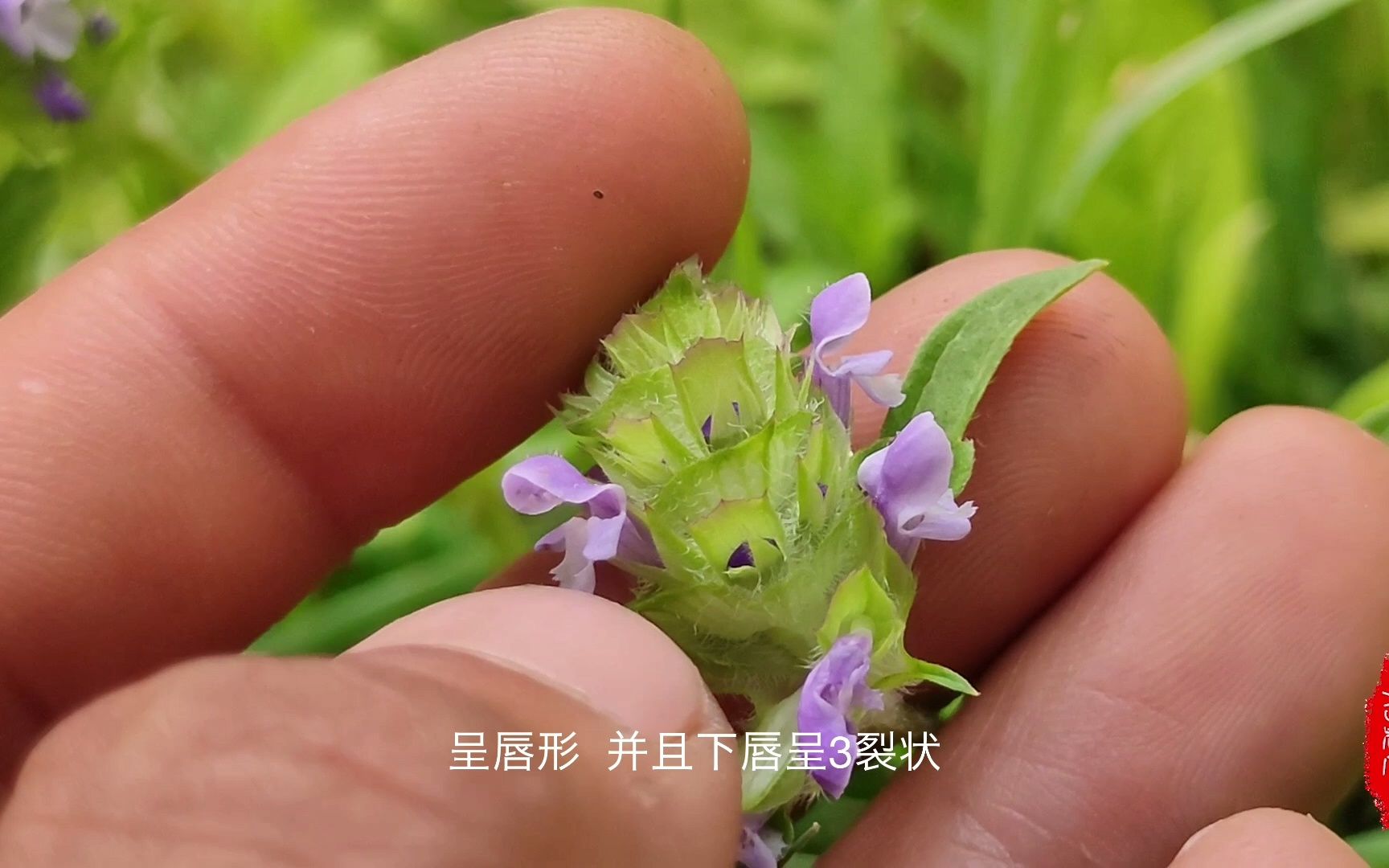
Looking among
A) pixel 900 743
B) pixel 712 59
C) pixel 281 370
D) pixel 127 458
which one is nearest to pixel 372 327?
pixel 281 370

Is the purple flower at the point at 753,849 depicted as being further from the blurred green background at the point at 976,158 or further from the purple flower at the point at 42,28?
the purple flower at the point at 42,28

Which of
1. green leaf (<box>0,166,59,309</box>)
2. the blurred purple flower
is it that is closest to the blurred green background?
green leaf (<box>0,166,59,309</box>)

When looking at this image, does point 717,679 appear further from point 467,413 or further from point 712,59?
point 712,59

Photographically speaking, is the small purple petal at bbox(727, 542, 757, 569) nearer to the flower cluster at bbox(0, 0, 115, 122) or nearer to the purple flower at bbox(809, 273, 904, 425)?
the purple flower at bbox(809, 273, 904, 425)

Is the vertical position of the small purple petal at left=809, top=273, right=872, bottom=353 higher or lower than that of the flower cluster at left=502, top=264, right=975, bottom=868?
higher

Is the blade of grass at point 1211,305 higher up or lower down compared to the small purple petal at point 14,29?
lower down

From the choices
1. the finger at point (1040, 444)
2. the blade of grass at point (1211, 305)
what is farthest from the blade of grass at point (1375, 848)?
the blade of grass at point (1211, 305)

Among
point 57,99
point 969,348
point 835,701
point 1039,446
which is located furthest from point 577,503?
point 57,99

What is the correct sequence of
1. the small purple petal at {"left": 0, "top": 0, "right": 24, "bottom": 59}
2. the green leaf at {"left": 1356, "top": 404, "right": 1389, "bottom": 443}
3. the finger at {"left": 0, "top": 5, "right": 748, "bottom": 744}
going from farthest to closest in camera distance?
the green leaf at {"left": 1356, "top": 404, "right": 1389, "bottom": 443}, the small purple petal at {"left": 0, "top": 0, "right": 24, "bottom": 59}, the finger at {"left": 0, "top": 5, "right": 748, "bottom": 744}
